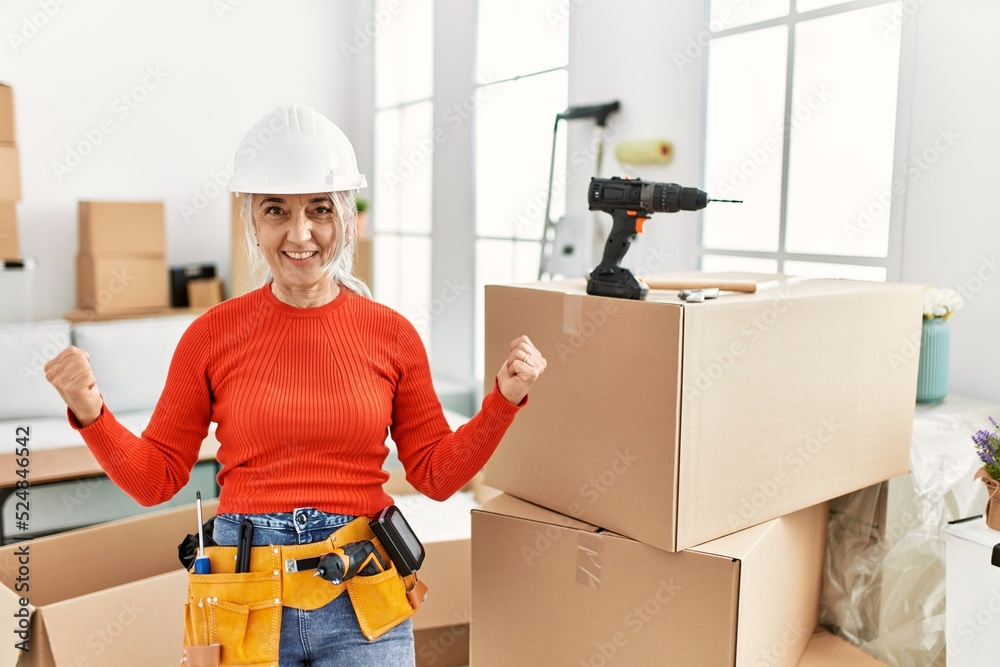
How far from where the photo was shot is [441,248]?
157 inches

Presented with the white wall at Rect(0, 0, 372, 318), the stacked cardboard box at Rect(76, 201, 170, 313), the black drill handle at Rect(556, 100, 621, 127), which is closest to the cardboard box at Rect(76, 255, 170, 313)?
the stacked cardboard box at Rect(76, 201, 170, 313)

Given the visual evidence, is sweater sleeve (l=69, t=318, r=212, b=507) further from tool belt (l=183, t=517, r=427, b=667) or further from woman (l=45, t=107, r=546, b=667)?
tool belt (l=183, t=517, r=427, b=667)

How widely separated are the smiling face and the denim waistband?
35cm

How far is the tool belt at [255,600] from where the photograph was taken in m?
1.21

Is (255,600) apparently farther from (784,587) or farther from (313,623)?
(784,587)

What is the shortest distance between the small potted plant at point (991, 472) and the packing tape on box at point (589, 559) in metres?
0.65

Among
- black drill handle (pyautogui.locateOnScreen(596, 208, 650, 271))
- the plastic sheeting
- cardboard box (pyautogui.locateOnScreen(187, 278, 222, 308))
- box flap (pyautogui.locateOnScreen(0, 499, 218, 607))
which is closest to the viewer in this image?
black drill handle (pyautogui.locateOnScreen(596, 208, 650, 271))

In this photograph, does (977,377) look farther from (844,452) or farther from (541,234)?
(541,234)

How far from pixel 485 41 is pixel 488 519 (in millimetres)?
2642

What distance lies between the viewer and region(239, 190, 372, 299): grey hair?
1.30 metres

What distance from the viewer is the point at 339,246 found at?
1311mm

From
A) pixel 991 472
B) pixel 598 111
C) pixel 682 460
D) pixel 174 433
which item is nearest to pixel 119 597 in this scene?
pixel 174 433

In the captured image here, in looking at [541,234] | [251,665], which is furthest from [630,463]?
[541,234]

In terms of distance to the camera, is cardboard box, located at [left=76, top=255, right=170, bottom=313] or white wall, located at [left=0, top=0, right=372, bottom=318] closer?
cardboard box, located at [left=76, top=255, right=170, bottom=313]
